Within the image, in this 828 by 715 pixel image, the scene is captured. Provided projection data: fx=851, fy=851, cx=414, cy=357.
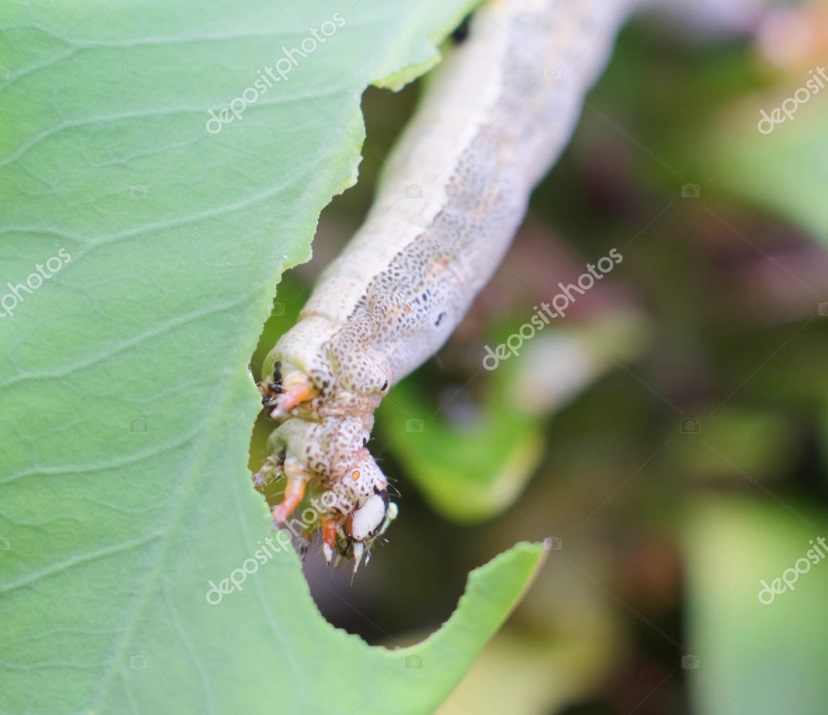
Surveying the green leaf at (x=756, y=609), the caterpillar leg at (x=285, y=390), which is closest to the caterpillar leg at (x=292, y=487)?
the caterpillar leg at (x=285, y=390)

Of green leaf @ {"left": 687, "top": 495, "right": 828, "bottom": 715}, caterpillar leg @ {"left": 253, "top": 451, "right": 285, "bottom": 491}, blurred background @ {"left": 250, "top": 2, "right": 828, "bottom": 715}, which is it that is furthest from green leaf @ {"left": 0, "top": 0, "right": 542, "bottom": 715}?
green leaf @ {"left": 687, "top": 495, "right": 828, "bottom": 715}

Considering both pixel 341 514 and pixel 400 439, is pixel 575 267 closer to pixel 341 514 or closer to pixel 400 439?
pixel 400 439

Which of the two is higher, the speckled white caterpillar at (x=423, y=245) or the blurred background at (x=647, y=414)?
the speckled white caterpillar at (x=423, y=245)

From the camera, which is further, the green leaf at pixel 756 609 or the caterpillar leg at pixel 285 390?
the green leaf at pixel 756 609

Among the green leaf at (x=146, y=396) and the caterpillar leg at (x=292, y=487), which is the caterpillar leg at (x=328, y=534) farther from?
the green leaf at (x=146, y=396)

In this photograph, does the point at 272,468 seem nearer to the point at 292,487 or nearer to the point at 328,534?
the point at 292,487

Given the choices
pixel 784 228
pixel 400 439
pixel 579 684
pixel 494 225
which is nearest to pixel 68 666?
pixel 400 439

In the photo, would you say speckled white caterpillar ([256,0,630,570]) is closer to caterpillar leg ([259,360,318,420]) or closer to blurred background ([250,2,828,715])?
caterpillar leg ([259,360,318,420])
